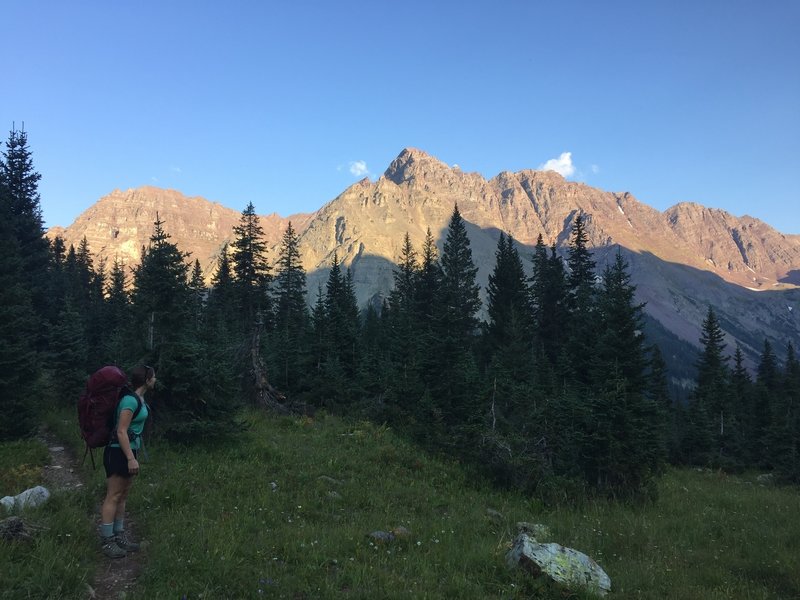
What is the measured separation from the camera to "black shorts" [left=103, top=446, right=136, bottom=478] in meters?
6.77

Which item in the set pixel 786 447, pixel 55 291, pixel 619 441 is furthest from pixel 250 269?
pixel 786 447

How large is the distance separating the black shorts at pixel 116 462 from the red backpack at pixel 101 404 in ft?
0.55

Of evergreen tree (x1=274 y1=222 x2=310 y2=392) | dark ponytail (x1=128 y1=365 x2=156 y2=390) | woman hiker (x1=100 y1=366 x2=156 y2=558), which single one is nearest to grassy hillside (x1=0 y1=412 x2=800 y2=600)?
woman hiker (x1=100 y1=366 x2=156 y2=558)

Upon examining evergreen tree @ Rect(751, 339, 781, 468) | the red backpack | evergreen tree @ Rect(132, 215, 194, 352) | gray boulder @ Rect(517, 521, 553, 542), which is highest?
evergreen tree @ Rect(132, 215, 194, 352)

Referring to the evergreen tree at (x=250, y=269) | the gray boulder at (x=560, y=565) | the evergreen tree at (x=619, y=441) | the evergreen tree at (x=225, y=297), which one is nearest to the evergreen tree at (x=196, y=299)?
the evergreen tree at (x=225, y=297)

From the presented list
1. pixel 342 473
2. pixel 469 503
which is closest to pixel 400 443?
pixel 342 473

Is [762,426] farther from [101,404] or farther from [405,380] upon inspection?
[101,404]

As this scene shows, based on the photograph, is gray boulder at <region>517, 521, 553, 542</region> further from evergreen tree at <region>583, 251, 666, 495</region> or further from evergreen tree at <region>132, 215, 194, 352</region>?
evergreen tree at <region>132, 215, 194, 352</region>

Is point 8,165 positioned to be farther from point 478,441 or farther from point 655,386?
point 655,386

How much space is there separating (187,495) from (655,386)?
49.4 metres

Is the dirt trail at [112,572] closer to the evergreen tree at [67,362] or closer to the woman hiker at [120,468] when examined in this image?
the woman hiker at [120,468]

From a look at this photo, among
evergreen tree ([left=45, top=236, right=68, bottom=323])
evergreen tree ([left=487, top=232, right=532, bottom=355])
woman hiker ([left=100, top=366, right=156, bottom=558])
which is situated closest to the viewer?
woman hiker ([left=100, top=366, right=156, bottom=558])

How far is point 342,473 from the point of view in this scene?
12367 millimetres

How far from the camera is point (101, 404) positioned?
22.5 feet
